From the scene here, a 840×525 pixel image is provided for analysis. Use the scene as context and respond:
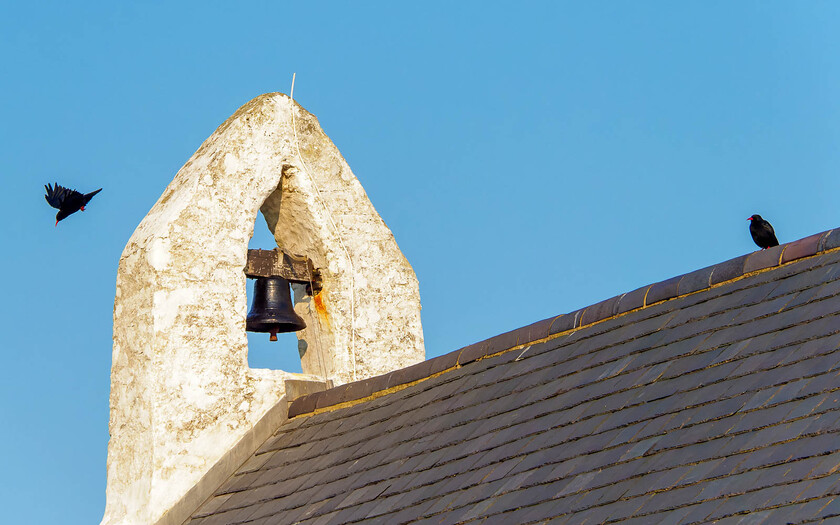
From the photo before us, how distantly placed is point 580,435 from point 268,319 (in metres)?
3.51

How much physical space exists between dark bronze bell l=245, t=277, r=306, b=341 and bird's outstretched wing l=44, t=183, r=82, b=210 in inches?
69.6

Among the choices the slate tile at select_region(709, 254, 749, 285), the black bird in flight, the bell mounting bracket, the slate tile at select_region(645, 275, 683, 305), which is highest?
the black bird in flight

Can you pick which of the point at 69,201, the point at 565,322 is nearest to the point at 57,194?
the point at 69,201

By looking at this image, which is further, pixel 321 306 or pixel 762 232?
pixel 321 306

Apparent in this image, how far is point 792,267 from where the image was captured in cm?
570

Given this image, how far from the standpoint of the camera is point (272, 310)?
332 inches

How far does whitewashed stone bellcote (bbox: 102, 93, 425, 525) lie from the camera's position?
25.3ft

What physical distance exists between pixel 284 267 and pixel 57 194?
2021mm

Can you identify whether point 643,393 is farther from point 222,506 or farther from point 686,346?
point 222,506

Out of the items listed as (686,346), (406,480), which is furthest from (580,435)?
(406,480)

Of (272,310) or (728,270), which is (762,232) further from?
(272,310)

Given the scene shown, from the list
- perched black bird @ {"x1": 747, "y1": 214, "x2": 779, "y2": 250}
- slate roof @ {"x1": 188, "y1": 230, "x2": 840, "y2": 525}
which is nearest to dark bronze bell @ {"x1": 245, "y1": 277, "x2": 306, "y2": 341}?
slate roof @ {"x1": 188, "y1": 230, "x2": 840, "y2": 525}

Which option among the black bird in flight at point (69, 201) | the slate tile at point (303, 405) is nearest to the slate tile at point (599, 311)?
the slate tile at point (303, 405)

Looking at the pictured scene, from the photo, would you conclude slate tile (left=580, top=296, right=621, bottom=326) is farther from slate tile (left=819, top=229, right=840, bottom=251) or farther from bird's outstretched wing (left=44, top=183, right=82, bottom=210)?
bird's outstretched wing (left=44, top=183, right=82, bottom=210)
